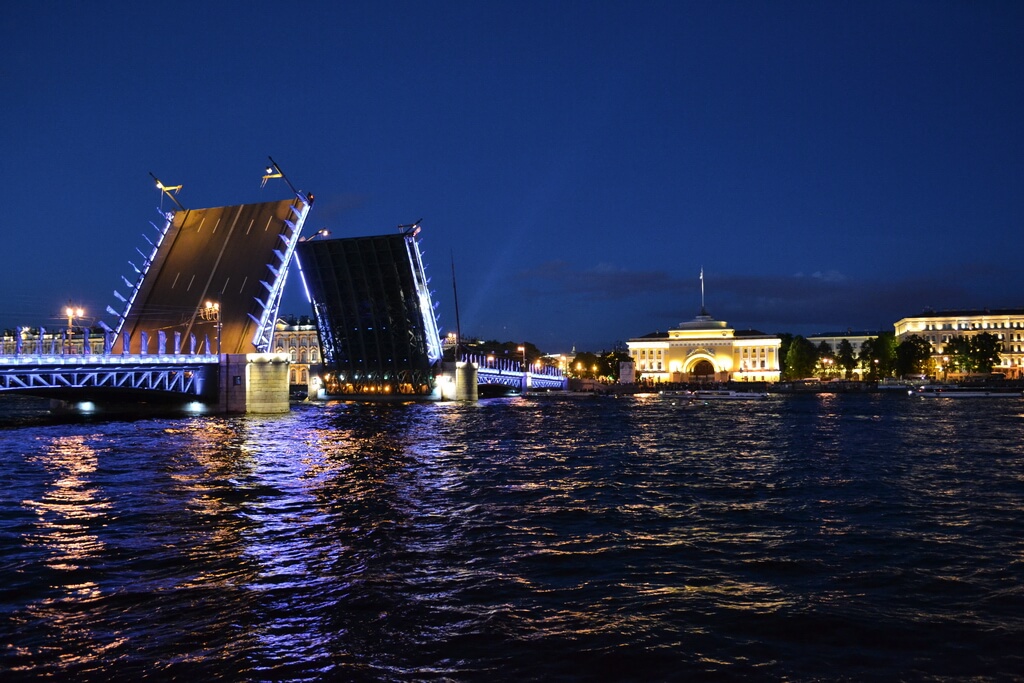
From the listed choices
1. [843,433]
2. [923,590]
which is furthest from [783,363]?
[923,590]

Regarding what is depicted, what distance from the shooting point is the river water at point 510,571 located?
6.21 meters

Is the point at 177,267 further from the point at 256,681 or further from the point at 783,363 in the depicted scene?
the point at 783,363

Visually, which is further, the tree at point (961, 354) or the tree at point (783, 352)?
A: the tree at point (783, 352)

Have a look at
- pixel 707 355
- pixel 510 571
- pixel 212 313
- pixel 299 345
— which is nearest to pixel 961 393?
pixel 707 355

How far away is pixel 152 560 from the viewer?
9383mm

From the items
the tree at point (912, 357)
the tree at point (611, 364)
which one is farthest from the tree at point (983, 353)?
the tree at point (611, 364)

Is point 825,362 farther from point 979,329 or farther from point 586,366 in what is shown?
point 586,366

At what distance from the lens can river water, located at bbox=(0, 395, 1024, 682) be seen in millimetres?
6207

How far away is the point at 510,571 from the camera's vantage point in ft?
29.4

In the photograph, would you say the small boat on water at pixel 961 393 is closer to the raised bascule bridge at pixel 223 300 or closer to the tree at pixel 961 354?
the tree at pixel 961 354

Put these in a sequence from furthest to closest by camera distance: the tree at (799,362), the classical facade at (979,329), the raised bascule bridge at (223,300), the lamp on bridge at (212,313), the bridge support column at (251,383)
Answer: the tree at (799,362) < the classical facade at (979,329) < the bridge support column at (251,383) < the lamp on bridge at (212,313) < the raised bascule bridge at (223,300)

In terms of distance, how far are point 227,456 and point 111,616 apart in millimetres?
14957

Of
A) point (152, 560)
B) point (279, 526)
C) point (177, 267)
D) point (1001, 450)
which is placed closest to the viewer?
point (152, 560)

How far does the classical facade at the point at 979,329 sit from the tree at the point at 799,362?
1486cm
